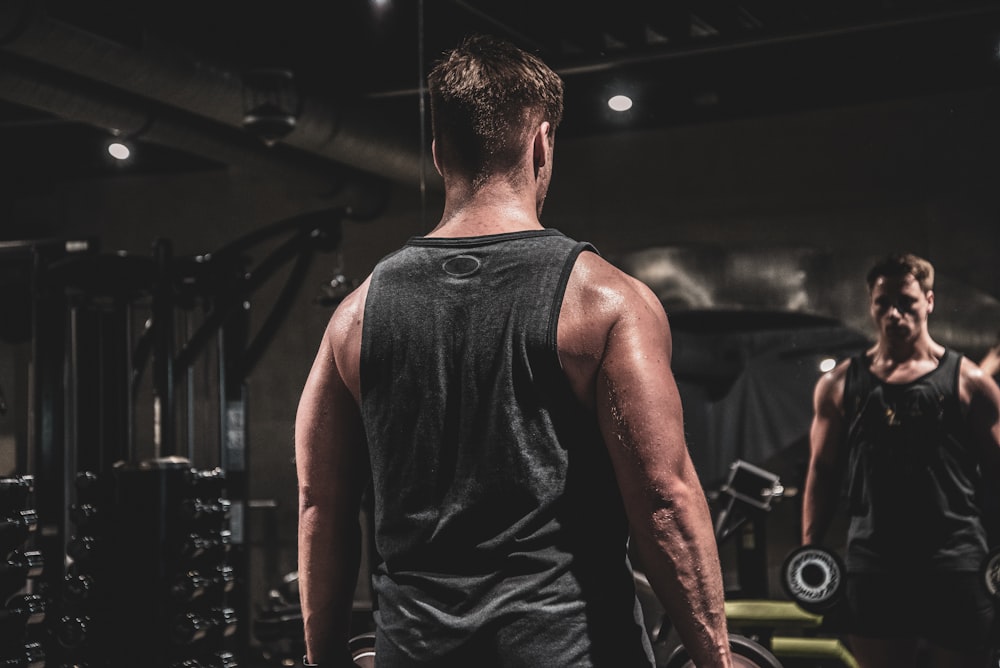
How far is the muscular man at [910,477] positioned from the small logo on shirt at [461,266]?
6.35ft

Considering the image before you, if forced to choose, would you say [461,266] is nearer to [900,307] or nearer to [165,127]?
[900,307]

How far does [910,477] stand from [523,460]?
6.39 feet

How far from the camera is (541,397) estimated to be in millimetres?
1456

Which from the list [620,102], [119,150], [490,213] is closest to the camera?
[490,213]

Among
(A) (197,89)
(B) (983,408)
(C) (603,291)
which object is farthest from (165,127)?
(C) (603,291)

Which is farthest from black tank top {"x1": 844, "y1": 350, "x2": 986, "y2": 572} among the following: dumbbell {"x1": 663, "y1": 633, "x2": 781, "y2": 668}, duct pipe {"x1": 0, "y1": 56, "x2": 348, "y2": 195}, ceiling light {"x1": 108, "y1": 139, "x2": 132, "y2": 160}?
ceiling light {"x1": 108, "y1": 139, "x2": 132, "y2": 160}

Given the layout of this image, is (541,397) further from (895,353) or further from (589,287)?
(895,353)

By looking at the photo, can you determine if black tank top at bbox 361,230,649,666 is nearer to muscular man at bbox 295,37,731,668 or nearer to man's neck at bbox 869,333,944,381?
muscular man at bbox 295,37,731,668

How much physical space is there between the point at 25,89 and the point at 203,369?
1371 mm

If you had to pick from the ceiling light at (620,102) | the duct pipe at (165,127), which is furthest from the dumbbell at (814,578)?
the duct pipe at (165,127)

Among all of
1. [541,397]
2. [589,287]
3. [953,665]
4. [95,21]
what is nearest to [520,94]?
[589,287]

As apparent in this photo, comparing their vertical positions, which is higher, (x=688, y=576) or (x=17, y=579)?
(x=688, y=576)

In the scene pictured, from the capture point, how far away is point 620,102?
3.51 metres

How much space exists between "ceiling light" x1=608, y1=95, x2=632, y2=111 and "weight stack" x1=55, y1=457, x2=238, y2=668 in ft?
7.08
